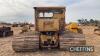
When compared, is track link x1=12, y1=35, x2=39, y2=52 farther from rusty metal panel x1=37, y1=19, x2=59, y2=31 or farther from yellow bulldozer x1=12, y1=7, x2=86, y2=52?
rusty metal panel x1=37, y1=19, x2=59, y2=31

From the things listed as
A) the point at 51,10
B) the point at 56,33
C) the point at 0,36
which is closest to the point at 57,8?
the point at 51,10

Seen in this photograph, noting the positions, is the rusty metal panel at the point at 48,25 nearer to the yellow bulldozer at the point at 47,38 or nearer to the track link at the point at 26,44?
the yellow bulldozer at the point at 47,38

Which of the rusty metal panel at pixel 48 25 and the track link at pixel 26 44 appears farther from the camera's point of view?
the rusty metal panel at pixel 48 25

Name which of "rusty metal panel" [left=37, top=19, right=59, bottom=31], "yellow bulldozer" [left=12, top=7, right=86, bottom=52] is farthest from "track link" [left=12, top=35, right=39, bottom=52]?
"rusty metal panel" [left=37, top=19, right=59, bottom=31]

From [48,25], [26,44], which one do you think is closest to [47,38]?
[48,25]

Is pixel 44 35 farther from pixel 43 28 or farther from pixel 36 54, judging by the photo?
pixel 36 54

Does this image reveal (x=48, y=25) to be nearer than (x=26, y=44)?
No

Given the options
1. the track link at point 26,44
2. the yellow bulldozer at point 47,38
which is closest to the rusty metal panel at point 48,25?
the yellow bulldozer at point 47,38

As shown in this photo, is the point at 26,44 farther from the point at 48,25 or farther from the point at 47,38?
the point at 48,25

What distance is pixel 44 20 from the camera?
1662 centimetres

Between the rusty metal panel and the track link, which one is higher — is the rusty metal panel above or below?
above

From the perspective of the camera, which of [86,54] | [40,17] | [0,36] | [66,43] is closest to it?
[86,54]

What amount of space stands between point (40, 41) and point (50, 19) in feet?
4.78

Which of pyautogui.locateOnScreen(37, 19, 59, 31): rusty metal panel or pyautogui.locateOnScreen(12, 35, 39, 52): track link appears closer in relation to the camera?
pyautogui.locateOnScreen(12, 35, 39, 52): track link
